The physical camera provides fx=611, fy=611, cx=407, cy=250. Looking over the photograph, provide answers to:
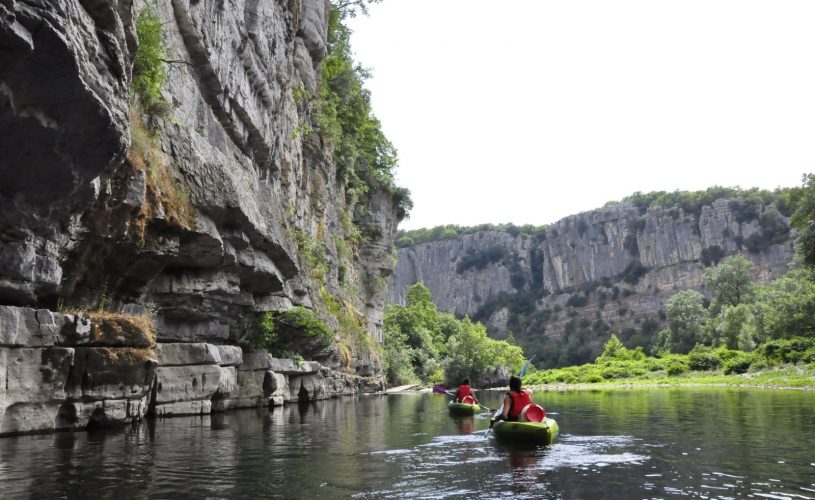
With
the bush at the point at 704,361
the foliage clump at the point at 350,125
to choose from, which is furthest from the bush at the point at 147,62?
the bush at the point at 704,361

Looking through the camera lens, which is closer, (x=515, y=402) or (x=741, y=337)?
(x=515, y=402)

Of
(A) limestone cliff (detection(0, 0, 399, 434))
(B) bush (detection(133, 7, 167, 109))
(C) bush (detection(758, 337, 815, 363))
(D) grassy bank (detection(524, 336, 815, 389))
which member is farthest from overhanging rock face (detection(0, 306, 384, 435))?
(C) bush (detection(758, 337, 815, 363))

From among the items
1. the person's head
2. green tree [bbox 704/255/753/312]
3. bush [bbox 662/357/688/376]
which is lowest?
bush [bbox 662/357/688/376]

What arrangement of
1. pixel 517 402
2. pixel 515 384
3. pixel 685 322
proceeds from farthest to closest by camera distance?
pixel 685 322, pixel 515 384, pixel 517 402

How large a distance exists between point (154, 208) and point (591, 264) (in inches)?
4946

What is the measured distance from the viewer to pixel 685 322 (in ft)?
274

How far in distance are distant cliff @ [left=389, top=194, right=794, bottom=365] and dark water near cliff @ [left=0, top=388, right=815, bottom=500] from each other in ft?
335

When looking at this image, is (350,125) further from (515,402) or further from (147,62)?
(515,402)

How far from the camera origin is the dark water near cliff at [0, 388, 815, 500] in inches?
316

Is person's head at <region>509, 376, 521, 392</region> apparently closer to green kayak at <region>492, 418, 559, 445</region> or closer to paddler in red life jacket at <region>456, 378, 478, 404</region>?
green kayak at <region>492, 418, 559, 445</region>

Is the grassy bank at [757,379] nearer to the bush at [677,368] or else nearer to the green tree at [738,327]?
the bush at [677,368]

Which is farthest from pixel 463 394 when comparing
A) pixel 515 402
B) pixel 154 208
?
pixel 154 208

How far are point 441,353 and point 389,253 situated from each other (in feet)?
98.5

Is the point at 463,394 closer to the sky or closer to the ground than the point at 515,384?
closer to the ground
